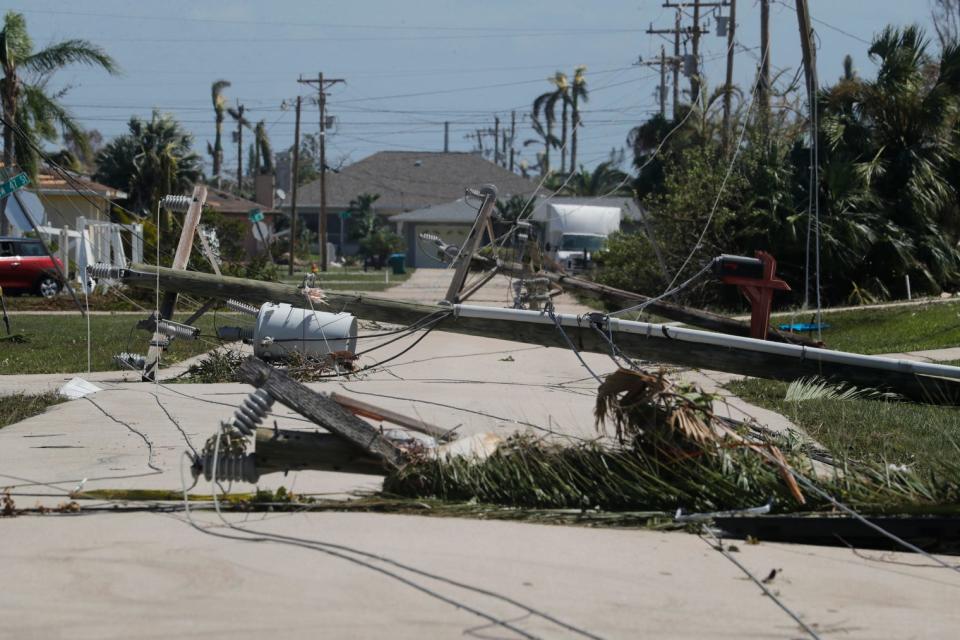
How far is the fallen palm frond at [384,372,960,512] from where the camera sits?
6758 millimetres

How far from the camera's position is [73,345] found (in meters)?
18.1

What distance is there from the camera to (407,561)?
224 inches

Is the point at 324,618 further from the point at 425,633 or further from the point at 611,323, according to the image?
the point at 611,323

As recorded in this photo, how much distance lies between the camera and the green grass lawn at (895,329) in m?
17.2

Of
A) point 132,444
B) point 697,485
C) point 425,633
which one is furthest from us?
point 132,444

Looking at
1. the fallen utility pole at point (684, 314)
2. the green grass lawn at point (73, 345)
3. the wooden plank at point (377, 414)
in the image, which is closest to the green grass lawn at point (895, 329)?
the fallen utility pole at point (684, 314)

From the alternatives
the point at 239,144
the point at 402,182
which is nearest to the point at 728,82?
the point at 402,182

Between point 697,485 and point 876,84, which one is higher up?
point 876,84

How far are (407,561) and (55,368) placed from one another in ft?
34.4

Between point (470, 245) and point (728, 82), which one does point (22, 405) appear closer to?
point (470, 245)

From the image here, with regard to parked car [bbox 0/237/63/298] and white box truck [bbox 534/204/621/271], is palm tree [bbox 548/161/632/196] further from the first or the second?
parked car [bbox 0/237/63/298]

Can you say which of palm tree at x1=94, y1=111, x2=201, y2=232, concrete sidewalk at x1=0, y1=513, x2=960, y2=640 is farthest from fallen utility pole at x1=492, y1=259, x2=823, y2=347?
palm tree at x1=94, y1=111, x2=201, y2=232

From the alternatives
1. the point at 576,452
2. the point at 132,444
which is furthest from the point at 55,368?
the point at 576,452

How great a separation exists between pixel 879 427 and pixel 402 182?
77.1 metres
